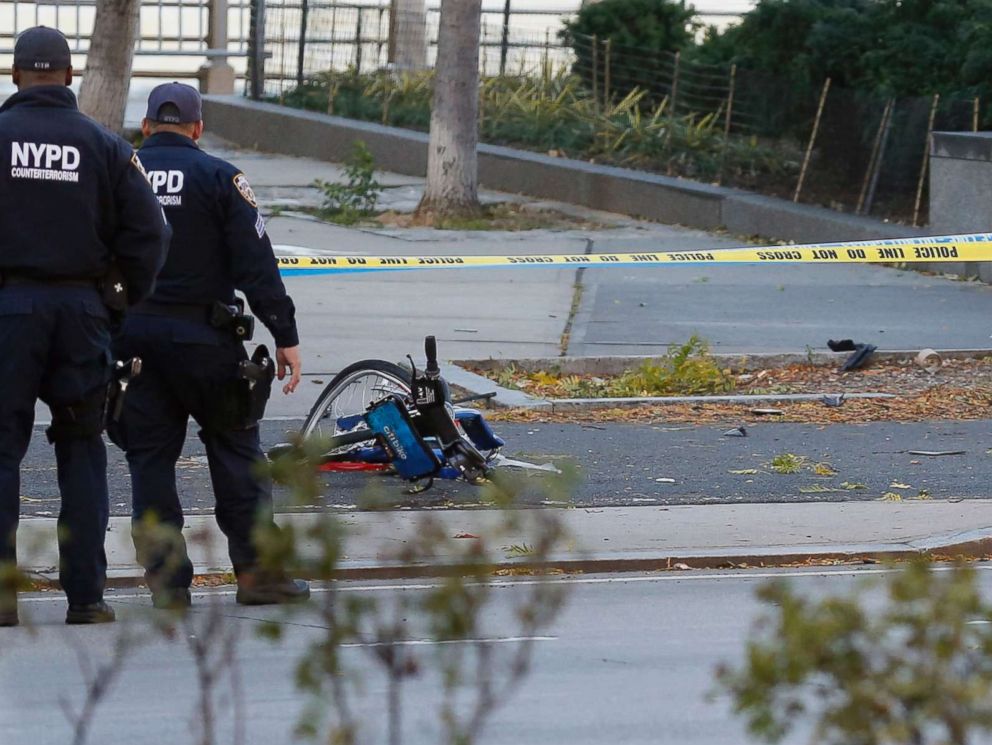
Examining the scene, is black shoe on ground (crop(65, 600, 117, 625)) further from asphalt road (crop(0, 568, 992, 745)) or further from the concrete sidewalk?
the concrete sidewalk

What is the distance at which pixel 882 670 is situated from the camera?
110 inches

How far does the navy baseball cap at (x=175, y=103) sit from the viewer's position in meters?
6.43

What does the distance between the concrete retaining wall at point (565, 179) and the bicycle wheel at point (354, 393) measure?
8.65 metres

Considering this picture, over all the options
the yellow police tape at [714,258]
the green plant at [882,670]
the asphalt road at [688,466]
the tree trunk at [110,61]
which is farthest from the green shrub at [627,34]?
the green plant at [882,670]

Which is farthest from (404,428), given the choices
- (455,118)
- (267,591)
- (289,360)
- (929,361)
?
(455,118)

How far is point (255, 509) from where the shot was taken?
645 cm

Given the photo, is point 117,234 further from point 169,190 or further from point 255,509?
point 255,509

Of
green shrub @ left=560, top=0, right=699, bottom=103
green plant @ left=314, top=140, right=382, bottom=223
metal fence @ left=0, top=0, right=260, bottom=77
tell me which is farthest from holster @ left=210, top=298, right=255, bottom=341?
metal fence @ left=0, top=0, right=260, bottom=77

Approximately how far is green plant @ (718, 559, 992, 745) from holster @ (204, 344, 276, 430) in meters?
3.68

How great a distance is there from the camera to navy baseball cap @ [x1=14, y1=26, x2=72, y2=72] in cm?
605

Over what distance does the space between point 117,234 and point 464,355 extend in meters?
5.90

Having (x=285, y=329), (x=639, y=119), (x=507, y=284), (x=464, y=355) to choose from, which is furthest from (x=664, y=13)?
(x=285, y=329)

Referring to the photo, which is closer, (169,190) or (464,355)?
(169,190)

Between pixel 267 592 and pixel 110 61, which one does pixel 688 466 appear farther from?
pixel 110 61
